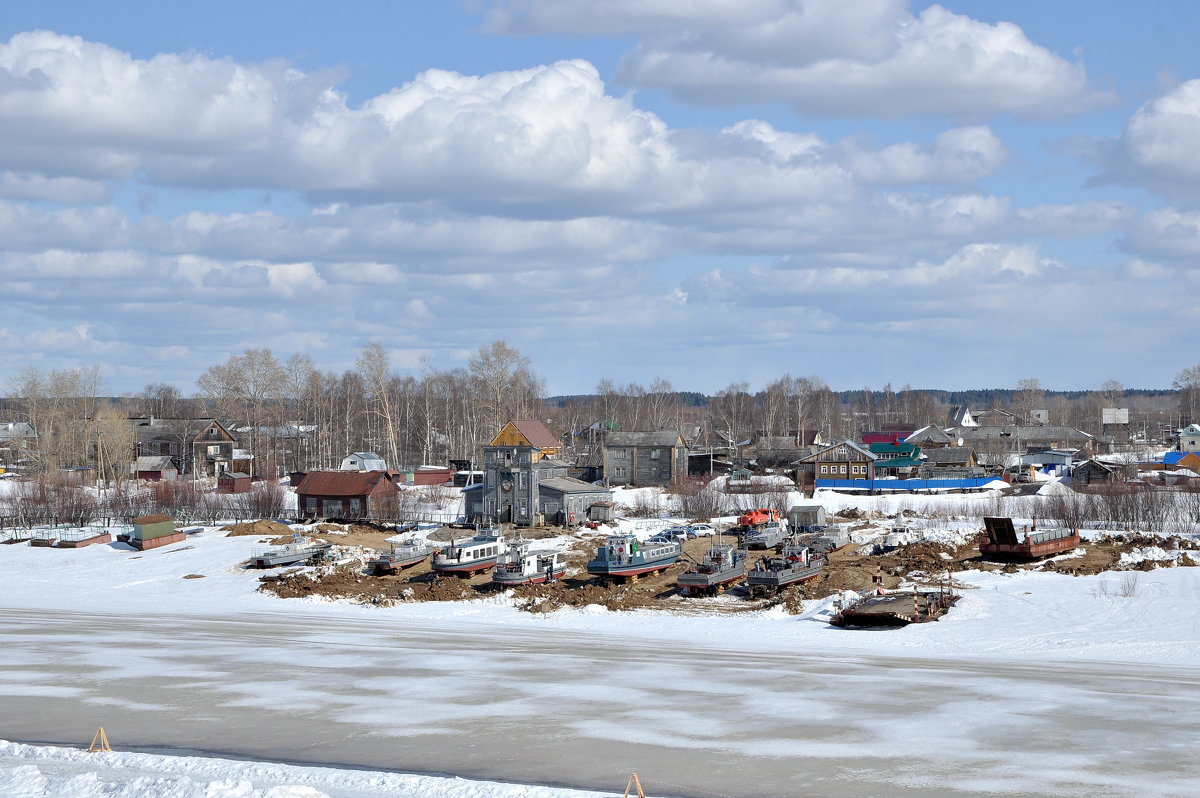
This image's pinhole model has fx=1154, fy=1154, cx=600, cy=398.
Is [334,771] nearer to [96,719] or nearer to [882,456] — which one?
[96,719]

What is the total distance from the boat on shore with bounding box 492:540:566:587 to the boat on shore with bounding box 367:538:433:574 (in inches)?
180

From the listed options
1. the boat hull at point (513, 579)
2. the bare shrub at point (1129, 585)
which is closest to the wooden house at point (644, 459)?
the boat hull at point (513, 579)

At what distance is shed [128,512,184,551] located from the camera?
64125 mm

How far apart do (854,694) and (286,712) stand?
13817 mm

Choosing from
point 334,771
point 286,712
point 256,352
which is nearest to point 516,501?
point 286,712

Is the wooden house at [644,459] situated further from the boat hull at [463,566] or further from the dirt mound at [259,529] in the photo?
the boat hull at [463,566]

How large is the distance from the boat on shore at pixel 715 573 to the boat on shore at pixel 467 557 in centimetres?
972

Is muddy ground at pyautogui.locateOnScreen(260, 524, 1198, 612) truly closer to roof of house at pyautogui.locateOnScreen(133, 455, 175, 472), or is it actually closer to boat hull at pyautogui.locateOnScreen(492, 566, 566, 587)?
boat hull at pyautogui.locateOnScreen(492, 566, 566, 587)

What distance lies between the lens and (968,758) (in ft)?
74.2

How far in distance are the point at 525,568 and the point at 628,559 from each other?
4457 millimetres

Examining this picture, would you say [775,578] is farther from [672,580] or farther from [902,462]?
[902,462]

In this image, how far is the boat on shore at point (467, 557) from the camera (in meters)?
52.3

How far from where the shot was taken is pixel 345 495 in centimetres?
7369

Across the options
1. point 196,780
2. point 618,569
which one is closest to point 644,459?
point 618,569
